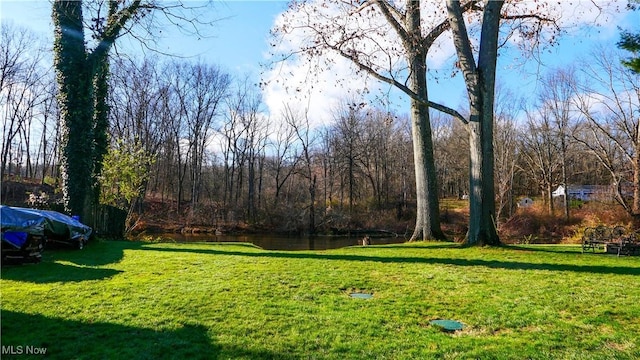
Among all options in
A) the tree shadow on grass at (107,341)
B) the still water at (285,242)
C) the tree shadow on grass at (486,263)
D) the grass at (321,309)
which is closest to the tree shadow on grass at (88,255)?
the grass at (321,309)

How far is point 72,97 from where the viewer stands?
11.9 metres

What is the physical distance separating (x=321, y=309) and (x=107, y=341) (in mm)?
2339

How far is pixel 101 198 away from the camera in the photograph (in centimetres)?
1688

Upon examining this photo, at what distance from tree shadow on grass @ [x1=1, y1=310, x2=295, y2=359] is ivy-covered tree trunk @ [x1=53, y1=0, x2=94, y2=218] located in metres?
8.32

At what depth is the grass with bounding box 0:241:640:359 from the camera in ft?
12.6

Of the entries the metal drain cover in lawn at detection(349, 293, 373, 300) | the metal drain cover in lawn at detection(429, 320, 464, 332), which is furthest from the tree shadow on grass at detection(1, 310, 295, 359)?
the metal drain cover in lawn at detection(349, 293, 373, 300)

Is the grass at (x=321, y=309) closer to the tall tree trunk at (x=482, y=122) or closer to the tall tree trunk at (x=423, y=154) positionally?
the tall tree trunk at (x=482, y=122)

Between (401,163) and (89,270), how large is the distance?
3890cm

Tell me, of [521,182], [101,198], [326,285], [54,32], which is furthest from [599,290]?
[521,182]

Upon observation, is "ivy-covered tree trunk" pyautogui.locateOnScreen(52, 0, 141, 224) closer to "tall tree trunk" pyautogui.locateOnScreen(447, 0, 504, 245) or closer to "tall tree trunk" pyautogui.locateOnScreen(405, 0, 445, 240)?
"tall tree trunk" pyautogui.locateOnScreen(405, 0, 445, 240)

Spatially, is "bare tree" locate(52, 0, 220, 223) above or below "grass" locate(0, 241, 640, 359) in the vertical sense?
above

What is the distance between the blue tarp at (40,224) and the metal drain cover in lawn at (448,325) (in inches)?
283

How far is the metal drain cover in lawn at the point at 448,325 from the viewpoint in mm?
4415

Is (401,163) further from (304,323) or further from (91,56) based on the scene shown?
(304,323)
